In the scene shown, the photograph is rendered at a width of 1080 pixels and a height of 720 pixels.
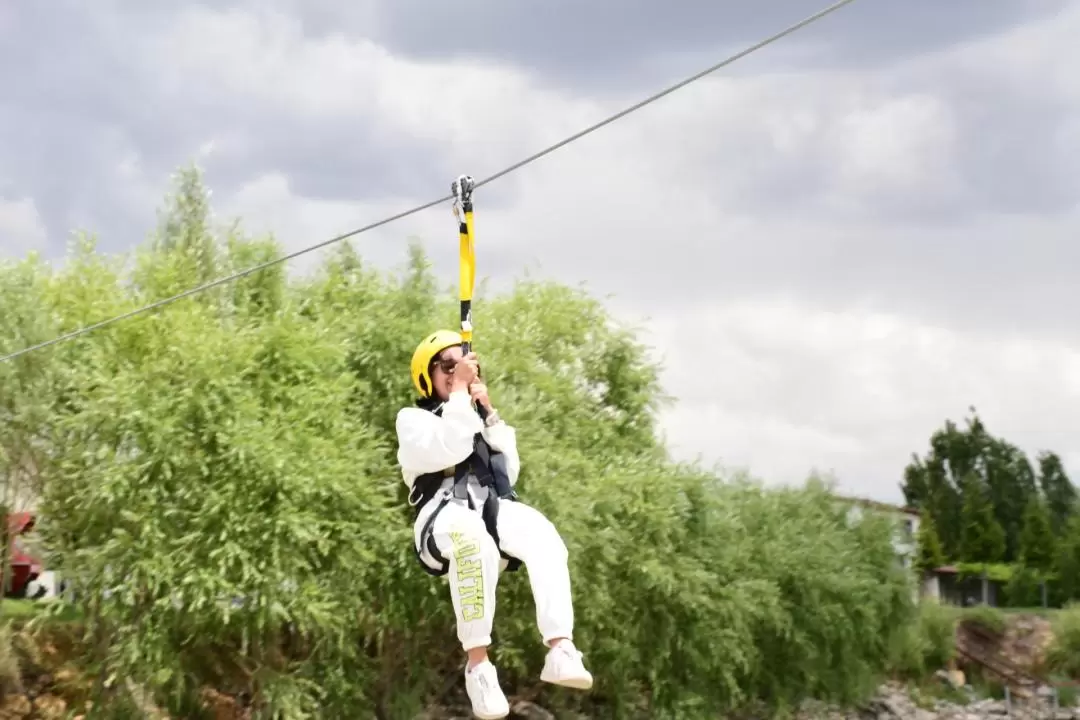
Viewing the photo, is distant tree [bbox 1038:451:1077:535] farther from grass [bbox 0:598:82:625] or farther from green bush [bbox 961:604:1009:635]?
grass [bbox 0:598:82:625]

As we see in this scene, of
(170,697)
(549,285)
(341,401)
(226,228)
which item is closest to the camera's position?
(341,401)

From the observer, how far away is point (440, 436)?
19.0ft

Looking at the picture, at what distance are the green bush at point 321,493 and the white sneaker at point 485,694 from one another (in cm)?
920

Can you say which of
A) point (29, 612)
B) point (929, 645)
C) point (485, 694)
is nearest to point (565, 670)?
point (485, 694)

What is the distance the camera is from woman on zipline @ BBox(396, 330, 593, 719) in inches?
213

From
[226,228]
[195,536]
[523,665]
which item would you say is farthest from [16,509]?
[523,665]

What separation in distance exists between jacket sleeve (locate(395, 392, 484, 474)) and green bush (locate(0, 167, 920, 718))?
347 inches

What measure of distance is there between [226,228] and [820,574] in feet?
44.2

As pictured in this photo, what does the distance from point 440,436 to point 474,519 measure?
43cm

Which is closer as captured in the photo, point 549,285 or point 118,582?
point 118,582

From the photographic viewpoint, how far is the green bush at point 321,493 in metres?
14.8

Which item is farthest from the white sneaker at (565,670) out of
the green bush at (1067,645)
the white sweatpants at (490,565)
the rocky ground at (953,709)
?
the green bush at (1067,645)

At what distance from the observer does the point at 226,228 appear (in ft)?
66.1

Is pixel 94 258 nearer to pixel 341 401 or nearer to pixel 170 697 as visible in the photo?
pixel 341 401
